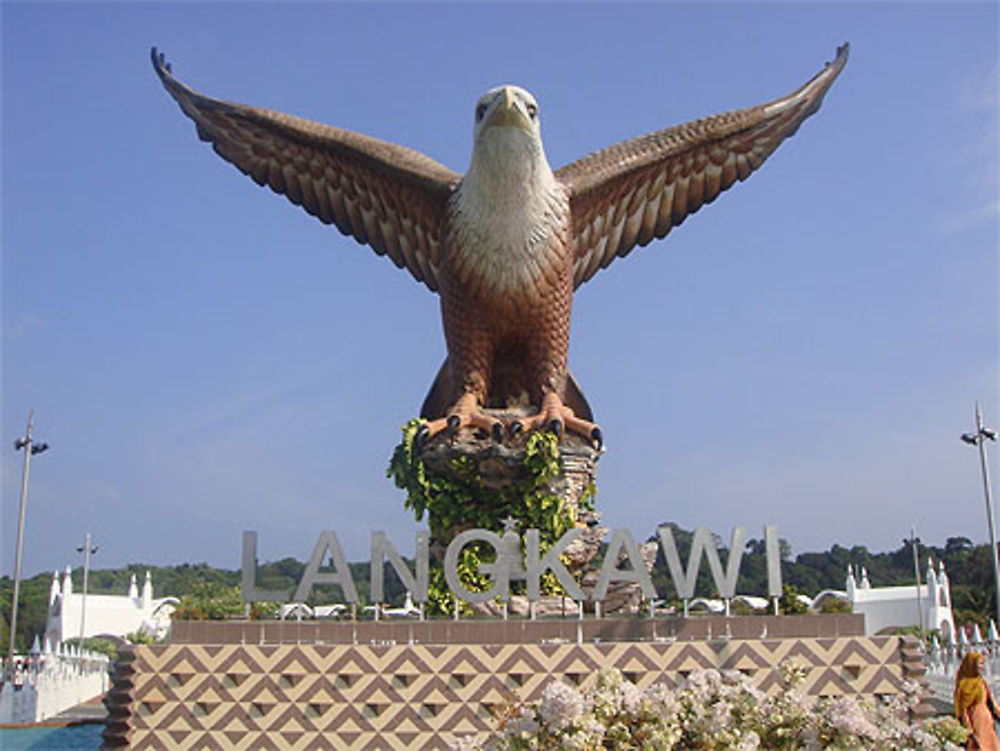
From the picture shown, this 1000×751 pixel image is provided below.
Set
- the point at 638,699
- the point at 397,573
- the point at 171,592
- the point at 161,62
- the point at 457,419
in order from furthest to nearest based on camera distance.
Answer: the point at 171,592 → the point at 161,62 → the point at 457,419 → the point at 397,573 → the point at 638,699

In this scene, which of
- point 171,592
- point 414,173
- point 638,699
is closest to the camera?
point 638,699

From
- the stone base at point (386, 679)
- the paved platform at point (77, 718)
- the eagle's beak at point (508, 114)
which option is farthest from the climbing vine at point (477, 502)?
the paved platform at point (77, 718)

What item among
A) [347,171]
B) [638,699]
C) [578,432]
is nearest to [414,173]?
[347,171]

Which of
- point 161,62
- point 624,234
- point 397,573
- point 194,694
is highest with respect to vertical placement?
point 161,62

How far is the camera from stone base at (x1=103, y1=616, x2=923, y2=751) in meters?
9.18

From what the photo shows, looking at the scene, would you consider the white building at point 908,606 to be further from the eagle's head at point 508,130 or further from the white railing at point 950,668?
the eagle's head at point 508,130

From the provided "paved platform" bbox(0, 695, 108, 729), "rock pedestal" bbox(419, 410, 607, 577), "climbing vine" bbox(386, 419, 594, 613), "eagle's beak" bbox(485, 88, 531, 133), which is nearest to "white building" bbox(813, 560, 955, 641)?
"paved platform" bbox(0, 695, 108, 729)

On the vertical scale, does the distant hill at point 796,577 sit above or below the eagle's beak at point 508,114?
below

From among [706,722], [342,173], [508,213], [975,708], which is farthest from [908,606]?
[706,722]

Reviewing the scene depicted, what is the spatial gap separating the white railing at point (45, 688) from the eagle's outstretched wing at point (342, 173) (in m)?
13.1

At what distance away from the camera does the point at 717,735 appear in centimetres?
448

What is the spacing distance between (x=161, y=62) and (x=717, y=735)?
1324cm

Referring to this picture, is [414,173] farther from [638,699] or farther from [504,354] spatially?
[638,699]

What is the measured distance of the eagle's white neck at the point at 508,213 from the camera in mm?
12219
